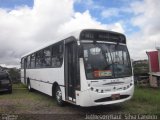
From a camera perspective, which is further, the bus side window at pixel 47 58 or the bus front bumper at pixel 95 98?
the bus side window at pixel 47 58

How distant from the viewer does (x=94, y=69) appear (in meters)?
9.70

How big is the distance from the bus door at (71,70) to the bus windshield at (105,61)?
60cm

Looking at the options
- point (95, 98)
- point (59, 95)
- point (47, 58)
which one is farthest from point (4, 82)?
point (95, 98)

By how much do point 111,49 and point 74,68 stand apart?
1.54 meters

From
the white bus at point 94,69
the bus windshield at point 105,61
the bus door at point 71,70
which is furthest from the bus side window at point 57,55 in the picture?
the bus windshield at point 105,61

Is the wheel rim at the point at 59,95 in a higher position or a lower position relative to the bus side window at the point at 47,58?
lower

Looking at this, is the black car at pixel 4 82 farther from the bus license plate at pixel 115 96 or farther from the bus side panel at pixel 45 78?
the bus license plate at pixel 115 96

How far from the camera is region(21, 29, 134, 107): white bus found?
9.58 meters

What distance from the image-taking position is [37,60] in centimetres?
1666

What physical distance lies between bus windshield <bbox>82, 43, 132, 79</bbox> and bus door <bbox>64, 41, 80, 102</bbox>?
0.60 metres

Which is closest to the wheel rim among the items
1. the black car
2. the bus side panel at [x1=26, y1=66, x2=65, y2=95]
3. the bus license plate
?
the bus side panel at [x1=26, y1=66, x2=65, y2=95]

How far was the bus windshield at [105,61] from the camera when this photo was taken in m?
9.70

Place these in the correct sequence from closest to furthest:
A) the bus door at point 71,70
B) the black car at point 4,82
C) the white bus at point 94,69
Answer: the white bus at point 94,69
the bus door at point 71,70
the black car at point 4,82

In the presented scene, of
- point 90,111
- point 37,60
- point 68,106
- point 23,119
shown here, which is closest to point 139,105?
point 90,111
